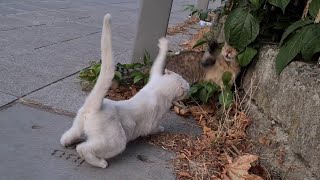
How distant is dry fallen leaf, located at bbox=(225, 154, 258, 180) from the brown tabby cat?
1230mm

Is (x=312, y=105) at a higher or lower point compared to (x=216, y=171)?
higher

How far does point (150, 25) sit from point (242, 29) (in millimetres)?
1217

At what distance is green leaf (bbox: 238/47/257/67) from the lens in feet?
11.6

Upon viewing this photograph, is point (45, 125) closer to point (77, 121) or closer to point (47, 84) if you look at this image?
point (77, 121)

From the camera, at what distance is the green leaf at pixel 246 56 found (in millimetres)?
3523

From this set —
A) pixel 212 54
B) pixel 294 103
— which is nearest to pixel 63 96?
pixel 212 54

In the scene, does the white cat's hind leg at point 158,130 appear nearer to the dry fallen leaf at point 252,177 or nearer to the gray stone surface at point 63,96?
the gray stone surface at point 63,96

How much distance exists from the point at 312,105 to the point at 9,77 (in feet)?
8.70

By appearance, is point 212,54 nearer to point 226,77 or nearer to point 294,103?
point 226,77

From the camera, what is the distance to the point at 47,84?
3914 millimetres

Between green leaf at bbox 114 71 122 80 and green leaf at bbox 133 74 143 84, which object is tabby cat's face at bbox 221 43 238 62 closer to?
green leaf at bbox 133 74 143 84

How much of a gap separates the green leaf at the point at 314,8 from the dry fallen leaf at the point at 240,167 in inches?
44.8

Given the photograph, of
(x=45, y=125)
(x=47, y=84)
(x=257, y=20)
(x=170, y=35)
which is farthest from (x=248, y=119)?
(x=170, y=35)

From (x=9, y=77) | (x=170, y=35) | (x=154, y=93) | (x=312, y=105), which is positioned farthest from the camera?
(x=170, y=35)
